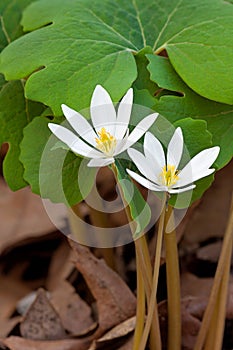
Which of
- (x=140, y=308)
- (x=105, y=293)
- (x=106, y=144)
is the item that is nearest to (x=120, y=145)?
(x=106, y=144)

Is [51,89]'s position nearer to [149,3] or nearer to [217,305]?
[149,3]

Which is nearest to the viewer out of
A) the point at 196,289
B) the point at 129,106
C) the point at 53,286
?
the point at 129,106

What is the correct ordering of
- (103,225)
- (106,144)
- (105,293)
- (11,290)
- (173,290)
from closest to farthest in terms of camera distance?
(106,144) < (173,290) < (105,293) < (103,225) < (11,290)

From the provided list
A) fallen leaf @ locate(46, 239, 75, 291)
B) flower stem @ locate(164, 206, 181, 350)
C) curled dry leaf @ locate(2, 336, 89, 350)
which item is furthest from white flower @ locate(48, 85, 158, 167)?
fallen leaf @ locate(46, 239, 75, 291)

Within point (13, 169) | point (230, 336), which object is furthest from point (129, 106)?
point (230, 336)

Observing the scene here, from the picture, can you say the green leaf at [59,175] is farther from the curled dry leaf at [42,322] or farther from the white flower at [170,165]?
the curled dry leaf at [42,322]

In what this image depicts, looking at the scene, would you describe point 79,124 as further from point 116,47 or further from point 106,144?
point 116,47
